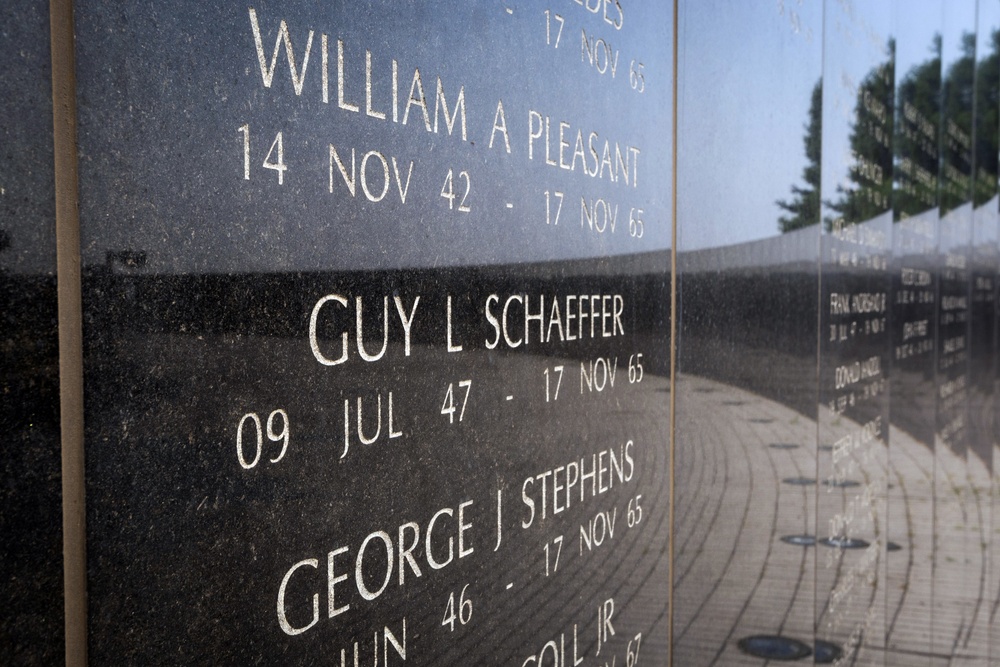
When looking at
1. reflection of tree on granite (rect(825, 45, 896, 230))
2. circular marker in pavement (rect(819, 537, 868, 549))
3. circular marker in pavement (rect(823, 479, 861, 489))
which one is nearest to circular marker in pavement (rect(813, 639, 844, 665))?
circular marker in pavement (rect(819, 537, 868, 549))

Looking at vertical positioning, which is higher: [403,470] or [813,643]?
[403,470]

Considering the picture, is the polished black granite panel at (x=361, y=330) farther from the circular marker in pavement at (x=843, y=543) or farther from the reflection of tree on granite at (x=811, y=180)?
the circular marker in pavement at (x=843, y=543)

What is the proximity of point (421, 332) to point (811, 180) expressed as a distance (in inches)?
112

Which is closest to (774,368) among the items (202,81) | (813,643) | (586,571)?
(813,643)

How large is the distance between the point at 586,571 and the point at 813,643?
6.60ft

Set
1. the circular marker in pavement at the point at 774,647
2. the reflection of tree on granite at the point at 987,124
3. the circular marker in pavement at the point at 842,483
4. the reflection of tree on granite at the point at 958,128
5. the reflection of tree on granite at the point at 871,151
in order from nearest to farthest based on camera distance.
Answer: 1. the circular marker in pavement at the point at 774,647
2. the circular marker in pavement at the point at 842,483
3. the reflection of tree on granite at the point at 871,151
4. the reflection of tree on granite at the point at 958,128
5. the reflection of tree on granite at the point at 987,124

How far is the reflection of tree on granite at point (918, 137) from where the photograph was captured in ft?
19.0

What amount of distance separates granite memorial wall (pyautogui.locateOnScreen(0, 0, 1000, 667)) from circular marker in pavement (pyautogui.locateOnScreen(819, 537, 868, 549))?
61 millimetres

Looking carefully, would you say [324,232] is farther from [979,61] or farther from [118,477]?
[979,61]

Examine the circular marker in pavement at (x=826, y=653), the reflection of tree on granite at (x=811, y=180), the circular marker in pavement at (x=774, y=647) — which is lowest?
the circular marker in pavement at (x=826, y=653)

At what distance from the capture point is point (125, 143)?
1.27m

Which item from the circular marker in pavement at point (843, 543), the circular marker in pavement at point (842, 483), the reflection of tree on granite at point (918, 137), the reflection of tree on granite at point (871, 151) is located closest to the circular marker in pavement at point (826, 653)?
the circular marker in pavement at point (843, 543)

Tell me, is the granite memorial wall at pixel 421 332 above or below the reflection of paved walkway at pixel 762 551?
above

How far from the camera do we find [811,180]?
4.20 meters
